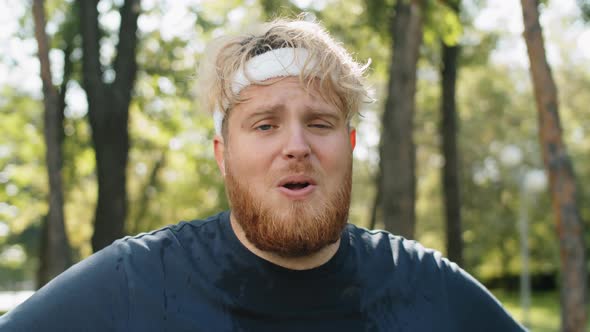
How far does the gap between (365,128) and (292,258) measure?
83.8ft

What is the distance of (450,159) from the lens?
16578 mm

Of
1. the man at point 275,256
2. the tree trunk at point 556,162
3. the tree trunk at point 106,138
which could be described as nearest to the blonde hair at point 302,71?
the man at point 275,256

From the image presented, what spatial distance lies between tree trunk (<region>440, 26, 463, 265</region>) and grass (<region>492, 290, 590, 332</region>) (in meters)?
11.4

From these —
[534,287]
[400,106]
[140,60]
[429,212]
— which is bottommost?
[534,287]

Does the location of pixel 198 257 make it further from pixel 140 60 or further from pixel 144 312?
pixel 140 60

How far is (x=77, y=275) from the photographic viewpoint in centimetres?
221

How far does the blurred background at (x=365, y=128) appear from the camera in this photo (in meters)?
9.48

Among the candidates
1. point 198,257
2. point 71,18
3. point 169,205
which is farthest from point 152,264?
point 169,205

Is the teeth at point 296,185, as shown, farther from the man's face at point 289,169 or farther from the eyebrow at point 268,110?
the eyebrow at point 268,110

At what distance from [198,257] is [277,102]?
1.77 feet

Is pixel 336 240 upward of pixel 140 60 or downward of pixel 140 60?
downward

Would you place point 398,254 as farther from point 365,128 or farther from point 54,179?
point 365,128

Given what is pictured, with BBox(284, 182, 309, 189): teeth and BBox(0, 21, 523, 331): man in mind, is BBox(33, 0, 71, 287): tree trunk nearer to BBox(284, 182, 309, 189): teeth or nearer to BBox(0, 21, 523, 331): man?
BBox(0, 21, 523, 331): man

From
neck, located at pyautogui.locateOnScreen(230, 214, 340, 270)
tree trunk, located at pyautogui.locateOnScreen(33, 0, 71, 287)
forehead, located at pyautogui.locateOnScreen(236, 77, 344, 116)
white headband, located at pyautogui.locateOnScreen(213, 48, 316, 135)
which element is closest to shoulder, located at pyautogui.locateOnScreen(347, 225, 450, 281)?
neck, located at pyautogui.locateOnScreen(230, 214, 340, 270)
